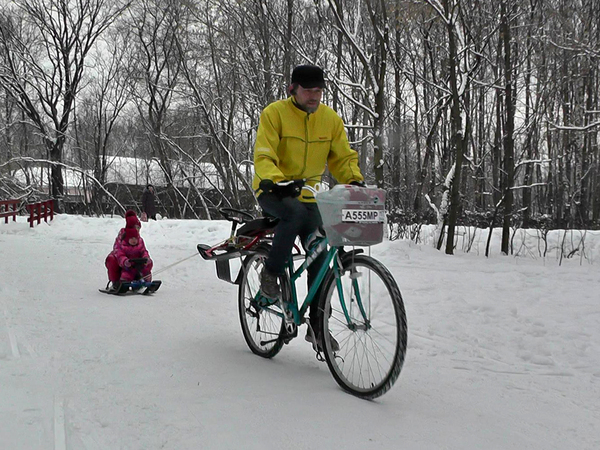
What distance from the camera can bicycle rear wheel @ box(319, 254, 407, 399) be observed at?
318cm

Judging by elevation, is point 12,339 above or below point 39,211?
below

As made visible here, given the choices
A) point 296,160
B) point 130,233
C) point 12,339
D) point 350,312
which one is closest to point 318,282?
point 350,312

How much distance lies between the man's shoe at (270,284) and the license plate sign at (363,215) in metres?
0.99

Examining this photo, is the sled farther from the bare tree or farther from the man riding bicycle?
the bare tree

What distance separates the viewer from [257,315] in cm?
454

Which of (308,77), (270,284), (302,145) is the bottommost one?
(270,284)

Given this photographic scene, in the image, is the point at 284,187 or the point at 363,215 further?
the point at 284,187

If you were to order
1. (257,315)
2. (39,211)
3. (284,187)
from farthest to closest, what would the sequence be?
1. (39,211)
2. (257,315)
3. (284,187)

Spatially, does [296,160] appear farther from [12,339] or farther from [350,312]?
[12,339]

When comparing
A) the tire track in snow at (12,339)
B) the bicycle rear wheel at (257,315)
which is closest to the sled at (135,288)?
the tire track in snow at (12,339)

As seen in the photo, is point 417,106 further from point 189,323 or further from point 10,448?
point 10,448

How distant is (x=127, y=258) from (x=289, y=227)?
4.20m


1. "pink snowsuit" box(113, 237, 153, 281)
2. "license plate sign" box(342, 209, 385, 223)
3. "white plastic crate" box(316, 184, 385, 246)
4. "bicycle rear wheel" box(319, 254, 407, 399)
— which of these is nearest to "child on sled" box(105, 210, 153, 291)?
"pink snowsuit" box(113, 237, 153, 281)

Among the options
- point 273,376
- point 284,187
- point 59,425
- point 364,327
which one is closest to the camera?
point 59,425
